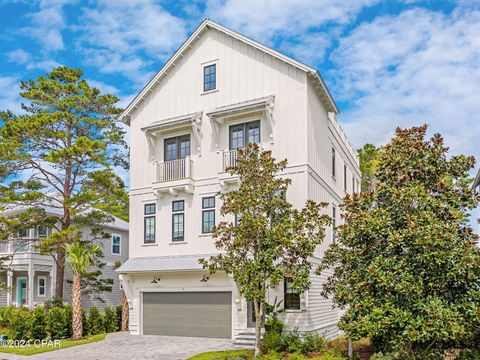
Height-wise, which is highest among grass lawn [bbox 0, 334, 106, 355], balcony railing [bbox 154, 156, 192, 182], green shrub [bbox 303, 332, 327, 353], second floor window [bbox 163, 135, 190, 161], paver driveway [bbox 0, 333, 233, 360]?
second floor window [bbox 163, 135, 190, 161]

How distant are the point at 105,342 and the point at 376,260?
12659 millimetres

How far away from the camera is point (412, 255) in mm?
11836

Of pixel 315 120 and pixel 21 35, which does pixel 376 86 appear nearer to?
pixel 315 120

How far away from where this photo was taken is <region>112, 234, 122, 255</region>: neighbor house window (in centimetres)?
3444

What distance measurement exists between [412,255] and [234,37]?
12789 mm

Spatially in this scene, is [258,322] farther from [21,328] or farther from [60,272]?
[60,272]

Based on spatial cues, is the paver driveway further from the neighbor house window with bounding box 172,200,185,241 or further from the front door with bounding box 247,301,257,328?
the neighbor house window with bounding box 172,200,185,241

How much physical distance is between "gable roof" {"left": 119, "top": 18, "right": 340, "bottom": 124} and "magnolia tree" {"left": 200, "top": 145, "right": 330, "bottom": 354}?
5.14 metres

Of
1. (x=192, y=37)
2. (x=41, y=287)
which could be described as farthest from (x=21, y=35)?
(x=41, y=287)

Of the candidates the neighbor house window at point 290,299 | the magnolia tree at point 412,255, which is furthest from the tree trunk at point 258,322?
the magnolia tree at point 412,255

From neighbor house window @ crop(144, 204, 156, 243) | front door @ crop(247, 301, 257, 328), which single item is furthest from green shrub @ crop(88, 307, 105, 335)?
front door @ crop(247, 301, 257, 328)

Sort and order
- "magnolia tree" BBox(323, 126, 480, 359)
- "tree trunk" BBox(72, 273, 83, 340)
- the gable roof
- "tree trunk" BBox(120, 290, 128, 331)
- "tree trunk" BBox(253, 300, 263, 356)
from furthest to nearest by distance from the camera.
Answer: "tree trunk" BBox(120, 290, 128, 331)
"tree trunk" BBox(72, 273, 83, 340)
the gable roof
"tree trunk" BBox(253, 300, 263, 356)
"magnolia tree" BBox(323, 126, 480, 359)

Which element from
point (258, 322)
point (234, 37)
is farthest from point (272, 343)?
point (234, 37)

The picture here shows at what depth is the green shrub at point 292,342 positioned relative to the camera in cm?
1606
